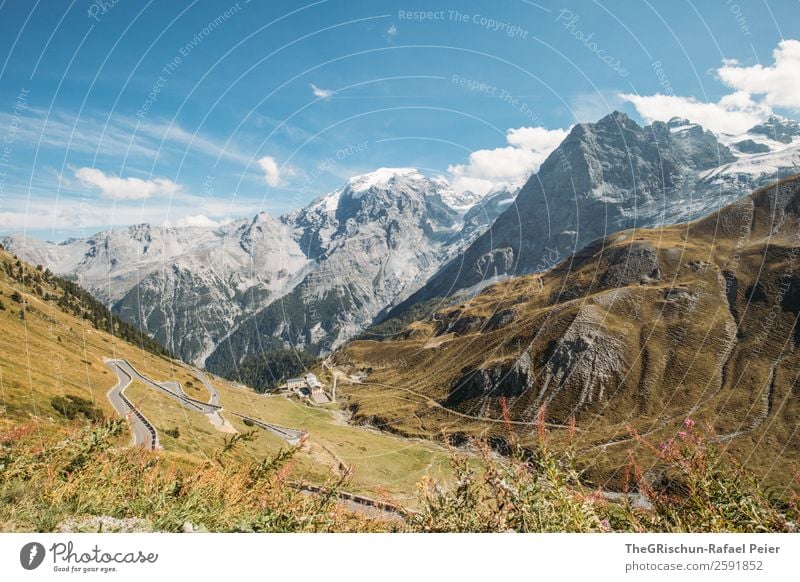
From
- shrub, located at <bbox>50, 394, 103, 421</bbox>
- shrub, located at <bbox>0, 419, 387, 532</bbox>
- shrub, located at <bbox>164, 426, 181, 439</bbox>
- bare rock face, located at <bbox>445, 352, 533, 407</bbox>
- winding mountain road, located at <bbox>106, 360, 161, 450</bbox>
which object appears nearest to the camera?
shrub, located at <bbox>0, 419, 387, 532</bbox>

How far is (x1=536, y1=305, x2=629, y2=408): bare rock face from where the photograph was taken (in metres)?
145

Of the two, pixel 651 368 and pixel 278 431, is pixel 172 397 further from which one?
pixel 651 368

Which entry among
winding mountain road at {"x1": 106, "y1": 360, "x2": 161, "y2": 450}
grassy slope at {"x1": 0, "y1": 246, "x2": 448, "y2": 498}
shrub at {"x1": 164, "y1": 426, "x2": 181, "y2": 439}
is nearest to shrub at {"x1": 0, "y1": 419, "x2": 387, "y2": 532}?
grassy slope at {"x1": 0, "y1": 246, "x2": 448, "y2": 498}

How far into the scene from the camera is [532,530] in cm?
862

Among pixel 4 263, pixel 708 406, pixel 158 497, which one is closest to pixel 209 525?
pixel 158 497

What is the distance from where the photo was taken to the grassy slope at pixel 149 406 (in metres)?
54.5

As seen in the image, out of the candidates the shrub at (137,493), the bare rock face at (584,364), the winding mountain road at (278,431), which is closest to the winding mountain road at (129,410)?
the shrub at (137,493)

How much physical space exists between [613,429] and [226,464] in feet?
446

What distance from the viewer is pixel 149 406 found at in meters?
76.6
